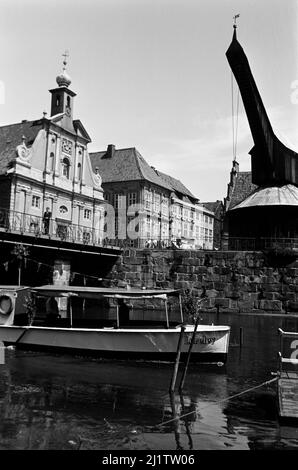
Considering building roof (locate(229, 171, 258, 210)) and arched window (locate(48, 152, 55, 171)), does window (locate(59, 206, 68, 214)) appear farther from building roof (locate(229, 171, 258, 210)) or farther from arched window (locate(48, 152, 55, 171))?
building roof (locate(229, 171, 258, 210))

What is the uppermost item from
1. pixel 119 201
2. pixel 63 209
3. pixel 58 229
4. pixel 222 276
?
pixel 119 201

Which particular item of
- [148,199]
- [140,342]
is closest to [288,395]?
[140,342]

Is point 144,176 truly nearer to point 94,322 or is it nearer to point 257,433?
point 94,322

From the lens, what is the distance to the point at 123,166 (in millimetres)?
74750

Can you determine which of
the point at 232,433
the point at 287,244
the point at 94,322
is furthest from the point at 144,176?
the point at 232,433

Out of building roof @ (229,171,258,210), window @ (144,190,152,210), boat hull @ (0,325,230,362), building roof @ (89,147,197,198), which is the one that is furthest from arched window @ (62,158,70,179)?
boat hull @ (0,325,230,362)

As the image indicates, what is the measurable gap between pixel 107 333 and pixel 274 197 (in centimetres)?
3246

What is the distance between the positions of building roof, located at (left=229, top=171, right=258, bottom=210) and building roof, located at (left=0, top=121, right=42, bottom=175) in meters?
27.8

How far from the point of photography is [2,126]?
5972 cm

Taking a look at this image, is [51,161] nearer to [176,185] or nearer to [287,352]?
[176,185]

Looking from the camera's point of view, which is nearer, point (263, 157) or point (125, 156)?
point (263, 157)

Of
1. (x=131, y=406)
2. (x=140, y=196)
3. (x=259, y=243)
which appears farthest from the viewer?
(x=140, y=196)

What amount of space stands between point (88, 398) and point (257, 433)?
5.37m

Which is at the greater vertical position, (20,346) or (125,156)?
(125,156)
